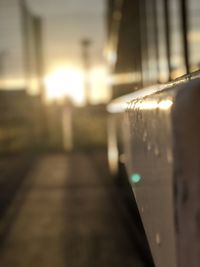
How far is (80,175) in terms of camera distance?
→ 58.1 ft

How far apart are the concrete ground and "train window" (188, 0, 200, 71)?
3.44 meters

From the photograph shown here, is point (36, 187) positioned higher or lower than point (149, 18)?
lower

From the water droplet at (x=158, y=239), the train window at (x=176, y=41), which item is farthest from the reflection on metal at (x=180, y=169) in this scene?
the train window at (x=176, y=41)

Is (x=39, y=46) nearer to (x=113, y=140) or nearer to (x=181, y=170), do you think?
(x=113, y=140)

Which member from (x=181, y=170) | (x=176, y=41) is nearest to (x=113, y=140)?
(x=176, y=41)

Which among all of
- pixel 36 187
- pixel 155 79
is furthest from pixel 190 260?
pixel 36 187

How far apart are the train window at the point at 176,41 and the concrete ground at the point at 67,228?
292 centimetres

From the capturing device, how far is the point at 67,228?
360 inches

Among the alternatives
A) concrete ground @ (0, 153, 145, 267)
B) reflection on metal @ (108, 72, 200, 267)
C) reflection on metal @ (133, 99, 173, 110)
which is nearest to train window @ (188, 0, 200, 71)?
reflection on metal @ (133, 99, 173, 110)

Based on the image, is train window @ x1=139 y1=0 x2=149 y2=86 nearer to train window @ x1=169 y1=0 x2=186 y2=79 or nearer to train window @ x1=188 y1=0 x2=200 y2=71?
train window @ x1=169 y1=0 x2=186 y2=79

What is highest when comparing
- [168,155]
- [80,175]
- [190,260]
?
[168,155]

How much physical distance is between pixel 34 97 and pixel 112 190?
19.3m

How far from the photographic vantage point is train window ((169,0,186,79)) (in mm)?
3928

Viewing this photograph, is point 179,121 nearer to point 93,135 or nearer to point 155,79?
point 155,79
